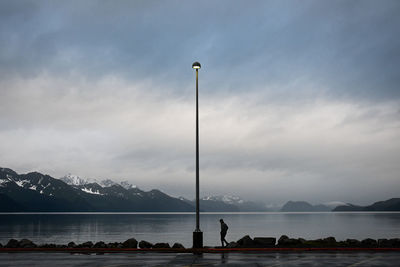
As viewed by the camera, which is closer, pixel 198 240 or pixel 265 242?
pixel 198 240

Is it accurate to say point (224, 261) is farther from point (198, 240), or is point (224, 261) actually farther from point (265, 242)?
point (265, 242)

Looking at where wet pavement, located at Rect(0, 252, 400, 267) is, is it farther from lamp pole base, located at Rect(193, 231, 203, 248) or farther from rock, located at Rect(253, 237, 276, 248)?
rock, located at Rect(253, 237, 276, 248)

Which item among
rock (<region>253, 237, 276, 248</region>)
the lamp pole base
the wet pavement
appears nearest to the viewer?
the wet pavement

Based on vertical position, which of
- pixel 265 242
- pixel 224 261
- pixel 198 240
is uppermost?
pixel 198 240

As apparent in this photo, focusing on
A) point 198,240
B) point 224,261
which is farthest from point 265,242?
point 224,261

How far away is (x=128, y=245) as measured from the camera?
27453mm

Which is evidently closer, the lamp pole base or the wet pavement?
the wet pavement

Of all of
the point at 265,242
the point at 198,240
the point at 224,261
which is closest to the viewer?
the point at 224,261

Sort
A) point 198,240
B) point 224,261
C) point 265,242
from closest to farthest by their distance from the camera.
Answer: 1. point 224,261
2. point 198,240
3. point 265,242

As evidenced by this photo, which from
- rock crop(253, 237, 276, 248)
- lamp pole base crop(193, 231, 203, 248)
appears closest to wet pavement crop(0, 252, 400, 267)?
lamp pole base crop(193, 231, 203, 248)

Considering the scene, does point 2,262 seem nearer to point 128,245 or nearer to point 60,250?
point 60,250

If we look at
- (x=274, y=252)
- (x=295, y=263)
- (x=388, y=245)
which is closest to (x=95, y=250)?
(x=274, y=252)

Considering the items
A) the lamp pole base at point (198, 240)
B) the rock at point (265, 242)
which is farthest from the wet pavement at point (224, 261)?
the rock at point (265, 242)

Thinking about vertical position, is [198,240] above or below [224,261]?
above
